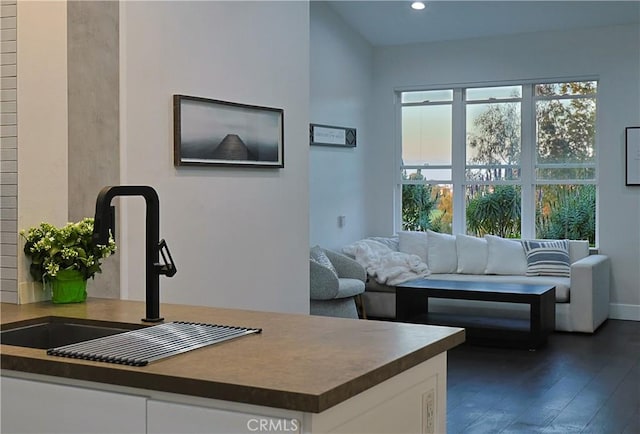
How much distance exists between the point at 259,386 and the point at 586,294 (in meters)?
5.94

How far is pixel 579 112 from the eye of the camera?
26.6 feet

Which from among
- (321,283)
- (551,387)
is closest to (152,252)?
(551,387)

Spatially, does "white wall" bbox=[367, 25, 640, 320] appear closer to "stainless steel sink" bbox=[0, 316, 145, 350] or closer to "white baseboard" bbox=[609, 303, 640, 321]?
"white baseboard" bbox=[609, 303, 640, 321]

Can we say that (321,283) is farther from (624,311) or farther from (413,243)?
(624,311)

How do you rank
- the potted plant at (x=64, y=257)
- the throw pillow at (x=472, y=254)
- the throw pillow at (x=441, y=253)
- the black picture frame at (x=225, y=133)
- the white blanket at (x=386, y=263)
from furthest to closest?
1. the throw pillow at (x=441, y=253)
2. the throw pillow at (x=472, y=254)
3. the white blanket at (x=386, y=263)
4. the black picture frame at (x=225, y=133)
5. the potted plant at (x=64, y=257)

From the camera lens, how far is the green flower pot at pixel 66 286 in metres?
2.76

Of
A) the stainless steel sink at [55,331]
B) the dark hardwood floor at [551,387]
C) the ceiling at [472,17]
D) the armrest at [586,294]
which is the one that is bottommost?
the dark hardwood floor at [551,387]

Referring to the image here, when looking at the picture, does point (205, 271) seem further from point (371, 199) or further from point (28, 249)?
point (371, 199)

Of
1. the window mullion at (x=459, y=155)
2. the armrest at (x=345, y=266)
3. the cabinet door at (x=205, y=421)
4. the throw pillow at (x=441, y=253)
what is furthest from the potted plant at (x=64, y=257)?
the window mullion at (x=459, y=155)

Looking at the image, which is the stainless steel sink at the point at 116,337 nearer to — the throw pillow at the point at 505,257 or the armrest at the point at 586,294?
the armrest at the point at 586,294

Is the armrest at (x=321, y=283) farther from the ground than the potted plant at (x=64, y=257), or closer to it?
closer to it

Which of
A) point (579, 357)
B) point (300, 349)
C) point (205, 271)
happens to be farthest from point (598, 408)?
point (300, 349)

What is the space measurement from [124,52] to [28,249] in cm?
130

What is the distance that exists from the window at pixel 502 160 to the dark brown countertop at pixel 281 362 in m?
6.22
